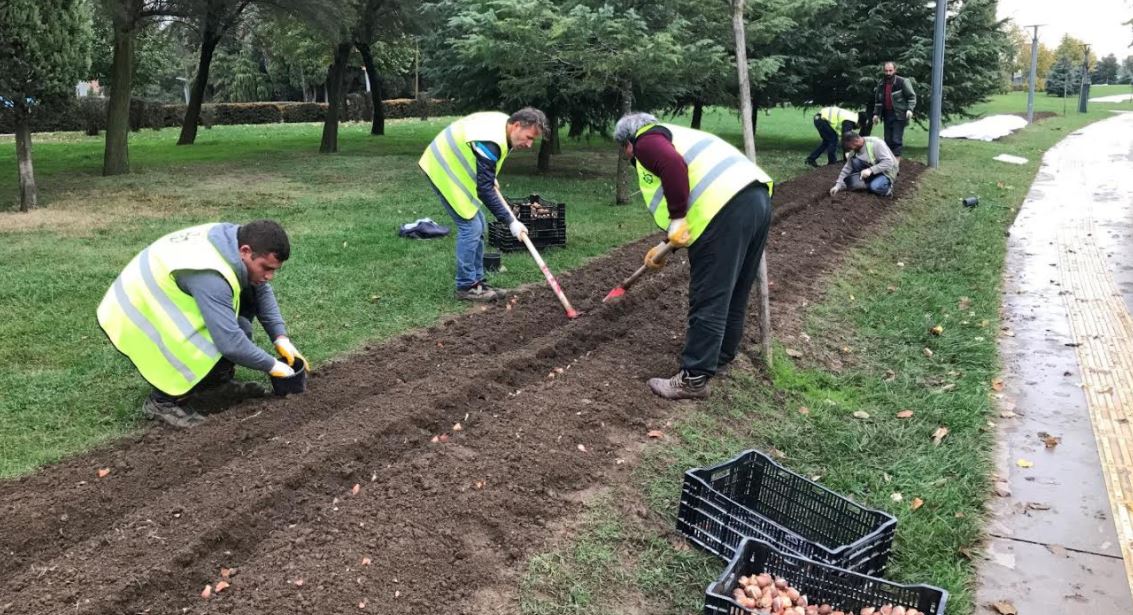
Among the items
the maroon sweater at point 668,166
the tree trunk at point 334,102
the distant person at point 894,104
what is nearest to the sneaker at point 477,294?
the maroon sweater at point 668,166

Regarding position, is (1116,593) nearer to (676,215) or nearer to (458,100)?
(676,215)

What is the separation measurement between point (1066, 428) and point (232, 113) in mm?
34678

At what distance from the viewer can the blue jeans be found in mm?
7441

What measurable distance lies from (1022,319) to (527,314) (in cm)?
450

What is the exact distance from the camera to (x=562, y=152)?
20141mm

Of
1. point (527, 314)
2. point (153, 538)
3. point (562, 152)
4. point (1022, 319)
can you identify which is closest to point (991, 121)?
point (562, 152)

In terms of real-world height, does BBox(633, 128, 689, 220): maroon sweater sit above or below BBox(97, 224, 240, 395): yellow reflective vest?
above

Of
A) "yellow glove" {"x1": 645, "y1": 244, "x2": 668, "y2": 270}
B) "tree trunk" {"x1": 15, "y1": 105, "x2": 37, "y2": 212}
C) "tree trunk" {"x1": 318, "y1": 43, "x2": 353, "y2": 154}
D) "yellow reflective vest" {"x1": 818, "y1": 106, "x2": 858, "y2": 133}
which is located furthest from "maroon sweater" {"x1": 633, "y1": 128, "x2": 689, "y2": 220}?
"tree trunk" {"x1": 318, "y1": 43, "x2": 353, "y2": 154}

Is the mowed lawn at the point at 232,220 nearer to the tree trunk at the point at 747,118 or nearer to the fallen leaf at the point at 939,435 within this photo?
the tree trunk at the point at 747,118

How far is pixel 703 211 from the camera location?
5.00 metres

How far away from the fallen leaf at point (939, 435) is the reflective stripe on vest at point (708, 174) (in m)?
1.77

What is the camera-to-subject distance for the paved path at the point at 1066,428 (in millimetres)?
3826

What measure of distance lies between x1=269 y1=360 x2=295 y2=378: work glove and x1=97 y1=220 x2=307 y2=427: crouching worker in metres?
0.02

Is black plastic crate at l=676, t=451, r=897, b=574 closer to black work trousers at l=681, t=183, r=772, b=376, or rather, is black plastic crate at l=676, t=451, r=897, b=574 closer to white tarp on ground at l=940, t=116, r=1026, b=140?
black work trousers at l=681, t=183, r=772, b=376
